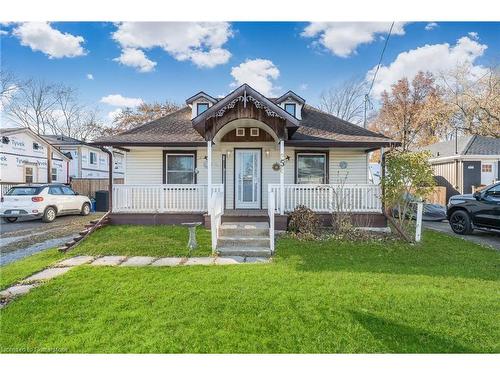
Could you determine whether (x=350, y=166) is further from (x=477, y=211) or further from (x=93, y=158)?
(x=93, y=158)

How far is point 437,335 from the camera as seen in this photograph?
314 cm

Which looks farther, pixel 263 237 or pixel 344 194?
pixel 344 194

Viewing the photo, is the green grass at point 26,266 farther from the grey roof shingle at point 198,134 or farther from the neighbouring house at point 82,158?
the neighbouring house at point 82,158

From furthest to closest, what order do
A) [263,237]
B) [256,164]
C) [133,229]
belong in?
[256,164], [133,229], [263,237]

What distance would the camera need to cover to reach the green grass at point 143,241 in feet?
21.8

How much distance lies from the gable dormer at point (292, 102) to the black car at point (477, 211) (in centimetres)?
629

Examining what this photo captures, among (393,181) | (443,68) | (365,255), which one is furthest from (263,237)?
(443,68)

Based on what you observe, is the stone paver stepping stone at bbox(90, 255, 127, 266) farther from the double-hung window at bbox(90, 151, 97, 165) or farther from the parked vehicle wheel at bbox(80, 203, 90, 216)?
the double-hung window at bbox(90, 151, 97, 165)

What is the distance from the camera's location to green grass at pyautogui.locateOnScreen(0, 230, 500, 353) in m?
3.04

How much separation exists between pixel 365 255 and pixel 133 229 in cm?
643

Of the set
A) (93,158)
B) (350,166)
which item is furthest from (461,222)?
(93,158)

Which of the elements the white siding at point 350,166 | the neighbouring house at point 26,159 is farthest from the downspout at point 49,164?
the white siding at point 350,166
